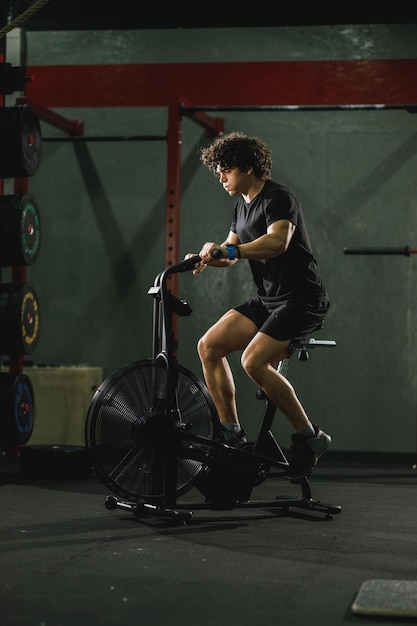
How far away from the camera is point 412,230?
23.0 feet

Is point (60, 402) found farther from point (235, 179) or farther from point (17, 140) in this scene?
point (235, 179)

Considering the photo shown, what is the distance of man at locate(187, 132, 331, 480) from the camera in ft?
14.0

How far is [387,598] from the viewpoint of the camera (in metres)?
2.81

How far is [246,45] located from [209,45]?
Answer: 0.90 ft

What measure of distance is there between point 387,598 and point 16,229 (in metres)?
3.85

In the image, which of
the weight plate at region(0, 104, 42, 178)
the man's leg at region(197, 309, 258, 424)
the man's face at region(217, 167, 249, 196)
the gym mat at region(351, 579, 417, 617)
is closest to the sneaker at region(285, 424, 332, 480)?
the man's leg at region(197, 309, 258, 424)

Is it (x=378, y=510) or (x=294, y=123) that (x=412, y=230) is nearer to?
(x=294, y=123)

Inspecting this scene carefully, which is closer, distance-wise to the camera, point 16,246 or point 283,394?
point 283,394

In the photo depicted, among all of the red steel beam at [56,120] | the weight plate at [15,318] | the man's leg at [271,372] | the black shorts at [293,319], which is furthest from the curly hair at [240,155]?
the red steel beam at [56,120]

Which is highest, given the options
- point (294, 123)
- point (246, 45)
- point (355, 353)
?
point (246, 45)

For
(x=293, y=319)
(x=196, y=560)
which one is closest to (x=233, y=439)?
(x=293, y=319)

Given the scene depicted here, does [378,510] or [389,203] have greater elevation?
[389,203]

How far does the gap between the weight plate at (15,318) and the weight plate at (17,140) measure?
2.36ft

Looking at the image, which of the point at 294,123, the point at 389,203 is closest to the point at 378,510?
the point at 389,203
